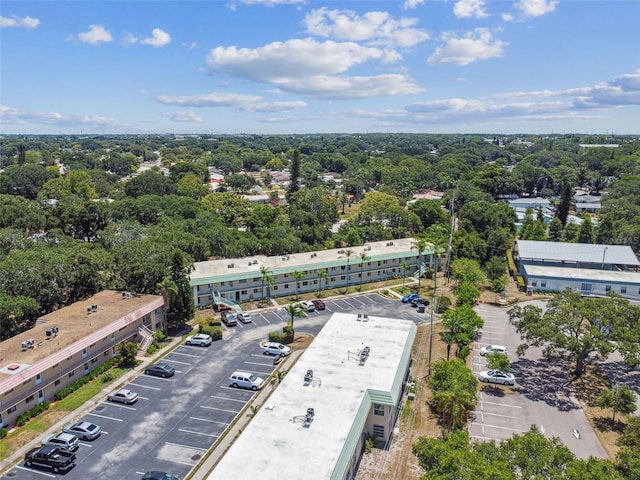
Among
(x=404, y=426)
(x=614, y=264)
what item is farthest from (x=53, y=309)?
(x=614, y=264)

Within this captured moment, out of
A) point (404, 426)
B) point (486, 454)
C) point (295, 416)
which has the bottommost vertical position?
point (404, 426)

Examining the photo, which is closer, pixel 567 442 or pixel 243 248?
pixel 567 442

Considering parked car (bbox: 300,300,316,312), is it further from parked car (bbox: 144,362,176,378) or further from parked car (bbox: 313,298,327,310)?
parked car (bbox: 144,362,176,378)

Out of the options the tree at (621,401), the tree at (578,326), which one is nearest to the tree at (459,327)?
the tree at (578,326)

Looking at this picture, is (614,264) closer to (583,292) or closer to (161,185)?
(583,292)

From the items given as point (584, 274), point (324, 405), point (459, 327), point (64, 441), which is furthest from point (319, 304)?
point (584, 274)

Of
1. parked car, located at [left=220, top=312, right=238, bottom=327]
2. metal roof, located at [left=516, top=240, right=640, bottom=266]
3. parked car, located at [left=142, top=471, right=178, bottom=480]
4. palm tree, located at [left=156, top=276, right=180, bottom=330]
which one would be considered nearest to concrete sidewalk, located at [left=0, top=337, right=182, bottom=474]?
palm tree, located at [left=156, top=276, right=180, bottom=330]
